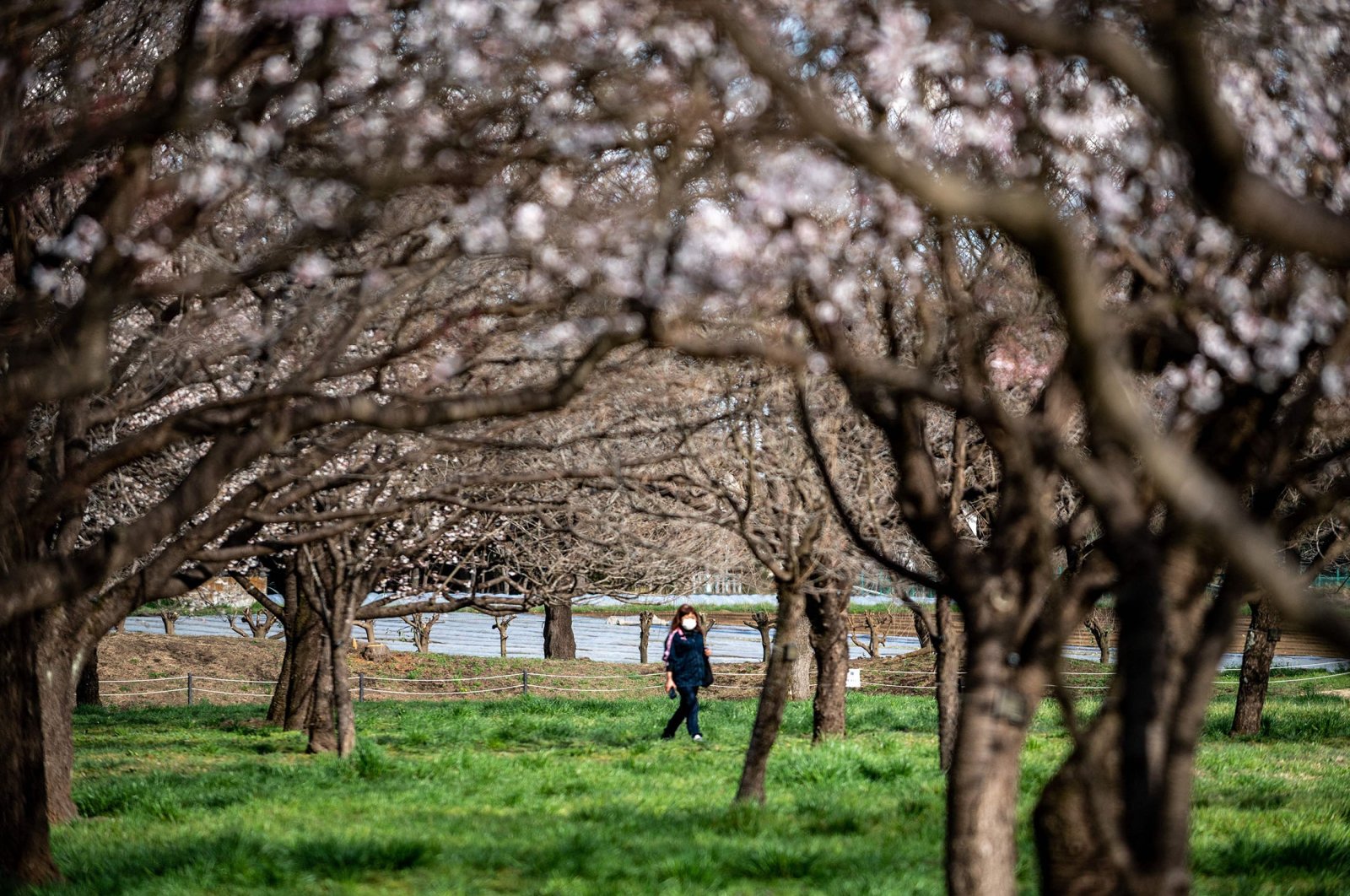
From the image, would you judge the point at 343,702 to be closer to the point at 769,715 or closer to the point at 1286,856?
the point at 769,715

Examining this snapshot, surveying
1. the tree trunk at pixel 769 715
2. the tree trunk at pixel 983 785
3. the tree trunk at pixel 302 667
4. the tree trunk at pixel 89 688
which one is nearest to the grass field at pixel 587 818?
the tree trunk at pixel 769 715

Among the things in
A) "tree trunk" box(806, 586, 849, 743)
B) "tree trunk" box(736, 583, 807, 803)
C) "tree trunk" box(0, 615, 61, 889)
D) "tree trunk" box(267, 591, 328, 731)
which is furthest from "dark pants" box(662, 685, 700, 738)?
"tree trunk" box(0, 615, 61, 889)

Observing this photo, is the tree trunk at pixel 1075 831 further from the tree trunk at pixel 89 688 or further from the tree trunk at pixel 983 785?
the tree trunk at pixel 89 688

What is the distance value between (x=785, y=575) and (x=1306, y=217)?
7.55m

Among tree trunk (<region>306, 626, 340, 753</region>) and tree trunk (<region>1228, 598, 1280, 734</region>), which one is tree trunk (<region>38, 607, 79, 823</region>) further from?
tree trunk (<region>1228, 598, 1280, 734</region>)

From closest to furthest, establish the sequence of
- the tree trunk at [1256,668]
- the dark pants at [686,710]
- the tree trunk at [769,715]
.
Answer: the tree trunk at [769,715] → the dark pants at [686,710] → the tree trunk at [1256,668]

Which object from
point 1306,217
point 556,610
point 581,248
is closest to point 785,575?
point 581,248

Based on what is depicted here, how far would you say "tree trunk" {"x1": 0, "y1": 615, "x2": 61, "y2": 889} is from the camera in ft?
23.6

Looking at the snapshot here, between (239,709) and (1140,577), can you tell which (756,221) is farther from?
(239,709)

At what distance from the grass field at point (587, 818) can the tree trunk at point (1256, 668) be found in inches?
32.4

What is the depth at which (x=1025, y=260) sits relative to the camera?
7.23 meters

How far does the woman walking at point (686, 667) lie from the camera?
51.9 feet

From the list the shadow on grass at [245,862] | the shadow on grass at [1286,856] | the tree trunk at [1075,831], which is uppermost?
the tree trunk at [1075,831]

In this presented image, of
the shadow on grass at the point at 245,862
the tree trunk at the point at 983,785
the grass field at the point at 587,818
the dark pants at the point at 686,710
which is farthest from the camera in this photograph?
the dark pants at the point at 686,710
